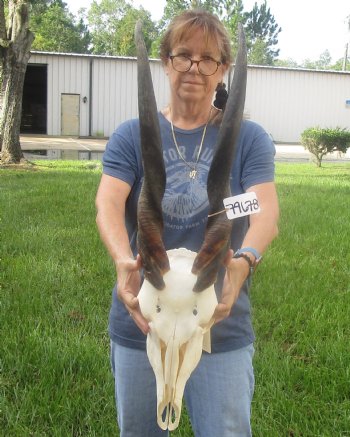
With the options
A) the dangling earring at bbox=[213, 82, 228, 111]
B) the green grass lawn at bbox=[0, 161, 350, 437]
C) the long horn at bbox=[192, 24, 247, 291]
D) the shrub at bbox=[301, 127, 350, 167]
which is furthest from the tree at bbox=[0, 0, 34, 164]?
the long horn at bbox=[192, 24, 247, 291]

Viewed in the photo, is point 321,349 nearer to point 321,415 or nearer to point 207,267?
point 321,415

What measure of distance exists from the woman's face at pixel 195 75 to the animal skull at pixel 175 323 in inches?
23.3

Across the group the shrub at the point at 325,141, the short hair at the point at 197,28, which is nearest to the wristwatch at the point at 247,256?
the short hair at the point at 197,28

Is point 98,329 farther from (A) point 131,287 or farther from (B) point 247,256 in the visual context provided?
(B) point 247,256

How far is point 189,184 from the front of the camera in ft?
6.80

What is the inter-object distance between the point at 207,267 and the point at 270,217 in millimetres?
465

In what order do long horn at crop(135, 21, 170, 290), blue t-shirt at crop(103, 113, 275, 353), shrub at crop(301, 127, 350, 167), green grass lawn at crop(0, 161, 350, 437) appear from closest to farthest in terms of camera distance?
long horn at crop(135, 21, 170, 290), blue t-shirt at crop(103, 113, 275, 353), green grass lawn at crop(0, 161, 350, 437), shrub at crop(301, 127, 350, 167)

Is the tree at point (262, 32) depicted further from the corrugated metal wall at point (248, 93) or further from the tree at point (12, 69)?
the tree at point (12, 69)

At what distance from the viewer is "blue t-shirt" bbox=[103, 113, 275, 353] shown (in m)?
2.06

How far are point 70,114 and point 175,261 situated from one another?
96.2 feet

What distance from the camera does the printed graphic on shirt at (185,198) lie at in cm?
205

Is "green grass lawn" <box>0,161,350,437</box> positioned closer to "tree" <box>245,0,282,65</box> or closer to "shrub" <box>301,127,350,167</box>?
"shrub" <box>301,127,350,167</box>

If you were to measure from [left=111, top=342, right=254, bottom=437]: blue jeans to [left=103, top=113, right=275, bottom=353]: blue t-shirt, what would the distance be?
0.06 meters

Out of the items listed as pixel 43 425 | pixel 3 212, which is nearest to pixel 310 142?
pixel 3 212
